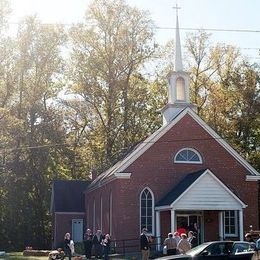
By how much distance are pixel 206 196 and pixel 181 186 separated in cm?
204

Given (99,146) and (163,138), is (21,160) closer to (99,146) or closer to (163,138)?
(99,146)

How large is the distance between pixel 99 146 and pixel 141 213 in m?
20.9

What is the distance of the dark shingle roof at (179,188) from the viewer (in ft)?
116

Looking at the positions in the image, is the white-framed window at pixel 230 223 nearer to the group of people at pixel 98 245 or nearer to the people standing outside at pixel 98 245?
the group of people at pixel 98 245

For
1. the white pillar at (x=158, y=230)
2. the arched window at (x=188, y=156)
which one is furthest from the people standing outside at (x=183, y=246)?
the arched window at (x=188, y=156)

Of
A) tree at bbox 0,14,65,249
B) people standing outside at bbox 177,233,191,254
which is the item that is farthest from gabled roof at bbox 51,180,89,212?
people standing outside at bbox 177,233,191,254

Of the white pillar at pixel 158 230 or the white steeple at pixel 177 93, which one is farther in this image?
the white steeple at pixel 177 93

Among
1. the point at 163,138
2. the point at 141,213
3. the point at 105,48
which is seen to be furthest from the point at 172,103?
the point at 105,48

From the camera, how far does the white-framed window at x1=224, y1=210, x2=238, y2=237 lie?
123ft

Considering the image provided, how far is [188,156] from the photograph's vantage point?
1538 inches

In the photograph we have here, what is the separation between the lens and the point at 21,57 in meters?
52.0

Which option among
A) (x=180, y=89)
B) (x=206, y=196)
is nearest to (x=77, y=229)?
(x=180, y=89)

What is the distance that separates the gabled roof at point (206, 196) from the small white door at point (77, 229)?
52.2 ft

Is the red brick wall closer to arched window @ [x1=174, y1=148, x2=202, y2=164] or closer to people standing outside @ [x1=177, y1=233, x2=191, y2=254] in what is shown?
arched window @ [x1=174, y1=148, x2=202, y2=164]
